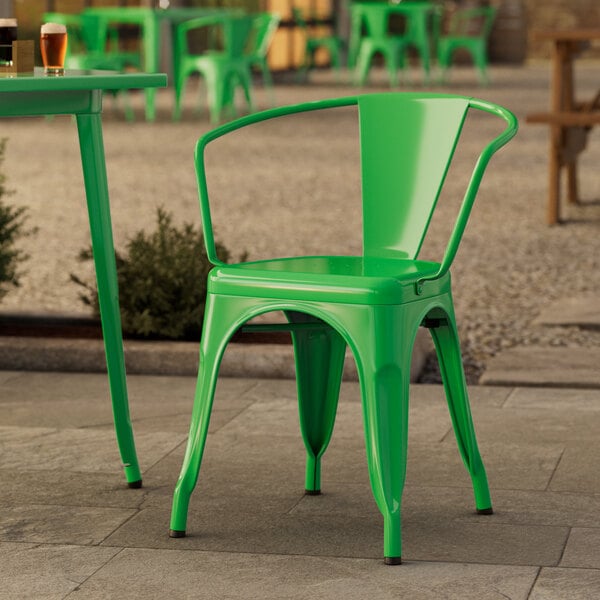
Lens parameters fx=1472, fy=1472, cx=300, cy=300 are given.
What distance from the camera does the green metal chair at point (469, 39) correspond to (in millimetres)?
15484

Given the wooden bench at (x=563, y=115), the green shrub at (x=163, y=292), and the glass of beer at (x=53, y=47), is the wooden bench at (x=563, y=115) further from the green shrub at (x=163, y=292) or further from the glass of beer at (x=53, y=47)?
the glass of beer at (x=53, y=47)

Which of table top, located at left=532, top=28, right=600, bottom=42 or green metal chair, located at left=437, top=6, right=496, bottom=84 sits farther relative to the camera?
green metal chair, located at left=437, top=6, right=496, bottom=84

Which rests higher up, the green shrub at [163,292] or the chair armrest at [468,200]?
the chair armrest at [468,200]

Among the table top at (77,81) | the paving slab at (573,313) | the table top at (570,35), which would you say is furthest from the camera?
the table top at (570,35)

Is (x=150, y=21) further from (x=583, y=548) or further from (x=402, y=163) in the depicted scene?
(x=583, y=548)

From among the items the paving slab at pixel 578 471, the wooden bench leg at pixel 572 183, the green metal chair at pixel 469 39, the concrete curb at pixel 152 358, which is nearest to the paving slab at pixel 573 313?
the concrete curb at pixel 152 358

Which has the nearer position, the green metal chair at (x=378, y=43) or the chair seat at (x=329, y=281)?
the chair seat at (x=329, y=281)

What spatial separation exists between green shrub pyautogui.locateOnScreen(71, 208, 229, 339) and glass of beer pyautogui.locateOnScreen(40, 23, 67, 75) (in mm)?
1241

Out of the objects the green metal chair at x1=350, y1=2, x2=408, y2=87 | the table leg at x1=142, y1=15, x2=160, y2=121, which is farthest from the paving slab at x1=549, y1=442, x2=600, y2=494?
the green metal chair at x1=350, y1=2, x2=408, y2=87

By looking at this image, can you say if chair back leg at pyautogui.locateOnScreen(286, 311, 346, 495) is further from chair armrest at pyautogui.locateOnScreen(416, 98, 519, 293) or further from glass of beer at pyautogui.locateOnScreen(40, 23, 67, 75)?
glass of beer at pyautogui.locateOnScreen(40, 23, 67, 75)

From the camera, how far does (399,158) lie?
2.74 m

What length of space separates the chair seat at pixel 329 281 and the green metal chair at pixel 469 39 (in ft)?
42.6

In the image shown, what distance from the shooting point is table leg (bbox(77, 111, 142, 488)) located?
2793 millimetres

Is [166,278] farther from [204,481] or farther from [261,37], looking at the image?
[261,37]
